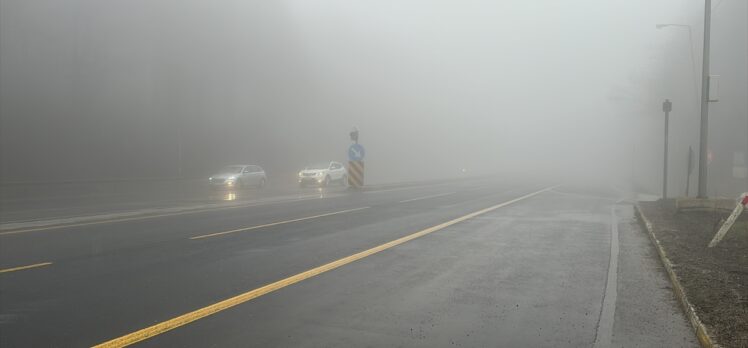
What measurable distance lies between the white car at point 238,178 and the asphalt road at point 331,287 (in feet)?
58.3

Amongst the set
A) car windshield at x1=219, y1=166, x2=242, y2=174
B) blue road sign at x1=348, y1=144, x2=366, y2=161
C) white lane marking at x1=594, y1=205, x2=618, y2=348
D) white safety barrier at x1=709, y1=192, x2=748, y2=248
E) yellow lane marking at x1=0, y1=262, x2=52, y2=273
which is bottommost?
yellow lane marking at x1=0, y1=262, x2=52, y2=273

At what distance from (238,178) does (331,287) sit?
2439cm

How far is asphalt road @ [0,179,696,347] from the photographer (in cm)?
474

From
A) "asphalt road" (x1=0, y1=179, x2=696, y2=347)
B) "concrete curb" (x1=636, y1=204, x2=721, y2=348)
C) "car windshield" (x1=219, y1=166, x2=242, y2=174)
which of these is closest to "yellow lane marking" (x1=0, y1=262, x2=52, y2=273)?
"asphalt road" (x1=0, y1=179, x2=696, y2=347)

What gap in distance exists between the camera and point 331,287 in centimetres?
643

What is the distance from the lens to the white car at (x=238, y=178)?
29594mm

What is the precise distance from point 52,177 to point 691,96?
4531 centimetres

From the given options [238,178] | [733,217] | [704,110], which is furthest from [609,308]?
[238,178]

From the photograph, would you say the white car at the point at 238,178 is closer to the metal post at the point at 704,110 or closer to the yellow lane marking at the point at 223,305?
the yellow lane marking at the point at 223,305

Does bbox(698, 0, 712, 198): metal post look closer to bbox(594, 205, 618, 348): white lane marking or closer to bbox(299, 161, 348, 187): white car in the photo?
bbox(594, 205, 618, 348): white lane marking

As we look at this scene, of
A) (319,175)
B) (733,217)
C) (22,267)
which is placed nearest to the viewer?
(22,267)

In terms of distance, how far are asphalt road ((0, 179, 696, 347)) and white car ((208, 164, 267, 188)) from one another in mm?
17782

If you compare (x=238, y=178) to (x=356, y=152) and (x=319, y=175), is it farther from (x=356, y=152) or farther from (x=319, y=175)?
(x=356, y=152)

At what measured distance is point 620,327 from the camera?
5.01m
